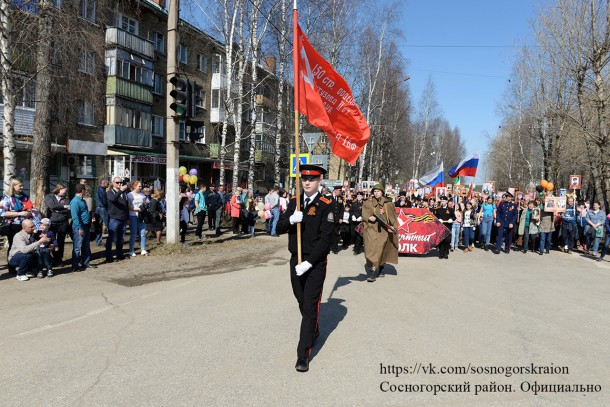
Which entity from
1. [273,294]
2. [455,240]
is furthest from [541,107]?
[273,294]

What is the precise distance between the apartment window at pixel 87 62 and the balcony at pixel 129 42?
1331 cm

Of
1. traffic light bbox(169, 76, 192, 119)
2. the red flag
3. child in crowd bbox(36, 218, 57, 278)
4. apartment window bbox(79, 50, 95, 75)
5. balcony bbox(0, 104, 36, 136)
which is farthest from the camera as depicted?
balcony bbox(0, 104, 36, 136)

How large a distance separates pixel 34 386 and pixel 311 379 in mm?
2388

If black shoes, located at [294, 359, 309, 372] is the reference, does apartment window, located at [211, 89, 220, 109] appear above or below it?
above

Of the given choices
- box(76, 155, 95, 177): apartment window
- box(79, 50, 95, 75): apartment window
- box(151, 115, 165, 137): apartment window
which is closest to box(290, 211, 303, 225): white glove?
box(79, 50, 95, 75): apartment window

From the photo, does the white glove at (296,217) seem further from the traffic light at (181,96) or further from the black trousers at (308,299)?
the traffic light at (181,96)

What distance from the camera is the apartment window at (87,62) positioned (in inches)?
474

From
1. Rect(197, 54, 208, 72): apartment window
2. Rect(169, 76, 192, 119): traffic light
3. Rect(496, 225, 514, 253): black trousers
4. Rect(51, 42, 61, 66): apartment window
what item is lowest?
Rect(496, 225, 514, 253): black trousers

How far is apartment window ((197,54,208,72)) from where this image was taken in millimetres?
34516

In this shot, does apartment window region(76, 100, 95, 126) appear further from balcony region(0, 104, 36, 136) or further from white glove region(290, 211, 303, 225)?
white glove region(290, 211, 303, 225)

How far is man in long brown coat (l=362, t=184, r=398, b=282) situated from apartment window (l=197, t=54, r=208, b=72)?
29.2 m

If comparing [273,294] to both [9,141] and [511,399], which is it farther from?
[9,141]

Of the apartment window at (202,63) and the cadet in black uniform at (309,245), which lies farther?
the apartment window at (202,63)

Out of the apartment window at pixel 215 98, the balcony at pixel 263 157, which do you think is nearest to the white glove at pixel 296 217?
the apartment window at pixel 215 98
